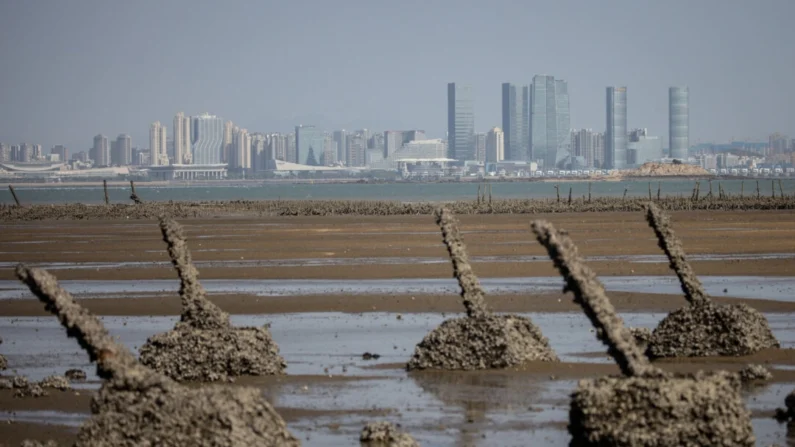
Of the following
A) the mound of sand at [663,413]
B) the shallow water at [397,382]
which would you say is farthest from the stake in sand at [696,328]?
the mound of sand at [663,413]

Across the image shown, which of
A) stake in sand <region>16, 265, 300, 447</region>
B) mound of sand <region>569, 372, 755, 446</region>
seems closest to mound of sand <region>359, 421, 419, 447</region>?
stake in sand <region>16, 265, 300, 447</region>

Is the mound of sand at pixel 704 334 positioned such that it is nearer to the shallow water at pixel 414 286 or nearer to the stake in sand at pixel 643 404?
the stake in sand at pixel 643 404

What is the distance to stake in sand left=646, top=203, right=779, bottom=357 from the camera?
16812mm

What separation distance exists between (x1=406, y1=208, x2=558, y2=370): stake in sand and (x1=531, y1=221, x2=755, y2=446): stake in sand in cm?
462

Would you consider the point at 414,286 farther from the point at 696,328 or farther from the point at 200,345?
the point at 200,345

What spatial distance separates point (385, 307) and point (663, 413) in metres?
13.7

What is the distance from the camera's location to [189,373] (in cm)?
1582

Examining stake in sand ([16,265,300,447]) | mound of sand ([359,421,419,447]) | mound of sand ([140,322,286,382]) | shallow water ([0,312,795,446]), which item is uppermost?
stake in sand ([16,265,300,447])

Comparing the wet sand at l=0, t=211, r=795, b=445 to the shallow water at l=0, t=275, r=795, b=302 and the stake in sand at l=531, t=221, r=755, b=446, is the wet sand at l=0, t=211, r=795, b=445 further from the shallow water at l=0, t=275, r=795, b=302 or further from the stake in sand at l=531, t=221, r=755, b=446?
the stake in sand at l=531, t=221, r=755, b=446

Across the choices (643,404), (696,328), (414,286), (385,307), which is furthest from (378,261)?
(643,404)

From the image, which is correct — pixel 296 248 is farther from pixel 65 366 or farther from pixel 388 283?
pixel 65 366

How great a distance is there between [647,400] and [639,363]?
0.51 meters

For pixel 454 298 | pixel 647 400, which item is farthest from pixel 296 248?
pixel 647 400

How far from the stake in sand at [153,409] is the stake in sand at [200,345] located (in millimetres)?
4627
